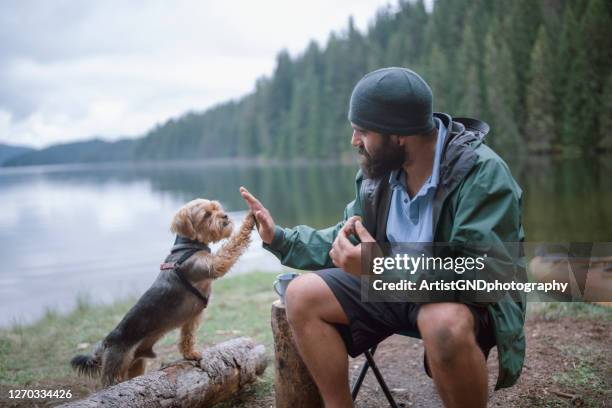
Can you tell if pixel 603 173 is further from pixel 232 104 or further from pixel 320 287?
pixel 232 104

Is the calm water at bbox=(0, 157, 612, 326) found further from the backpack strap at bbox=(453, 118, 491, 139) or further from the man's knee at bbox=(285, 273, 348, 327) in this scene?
the backpack strap at bbox=(453, 118, 491, 139)

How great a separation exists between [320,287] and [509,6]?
59.9 m

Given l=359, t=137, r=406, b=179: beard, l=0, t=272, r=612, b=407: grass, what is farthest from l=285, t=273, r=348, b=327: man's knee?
l=0, t=272, r=612, b=407: grass

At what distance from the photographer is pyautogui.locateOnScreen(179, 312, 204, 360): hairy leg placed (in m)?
4.22

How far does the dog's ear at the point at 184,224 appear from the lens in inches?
180

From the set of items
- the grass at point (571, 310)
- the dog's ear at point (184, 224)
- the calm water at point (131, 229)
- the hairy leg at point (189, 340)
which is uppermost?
the dog's ear at point (184, 224)

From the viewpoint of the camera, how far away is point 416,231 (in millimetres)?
3137

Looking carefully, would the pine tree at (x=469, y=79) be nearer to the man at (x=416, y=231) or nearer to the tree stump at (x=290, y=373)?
the man at (x=416, y=231)

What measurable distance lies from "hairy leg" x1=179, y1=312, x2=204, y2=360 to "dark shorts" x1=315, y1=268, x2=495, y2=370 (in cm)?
164

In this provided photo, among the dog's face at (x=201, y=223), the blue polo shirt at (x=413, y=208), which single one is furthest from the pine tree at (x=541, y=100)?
the blue polo shirt at (x=413, y=208)

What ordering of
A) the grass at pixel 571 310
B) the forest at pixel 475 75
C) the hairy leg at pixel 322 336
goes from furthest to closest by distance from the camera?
the forest at pixel 475 75, the grass at pixel 571 310, the hairy leg at pixel 322 336

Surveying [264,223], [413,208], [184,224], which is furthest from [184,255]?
[413,208]

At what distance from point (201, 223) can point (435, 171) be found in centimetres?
242

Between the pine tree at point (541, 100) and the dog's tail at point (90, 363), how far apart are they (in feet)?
136
